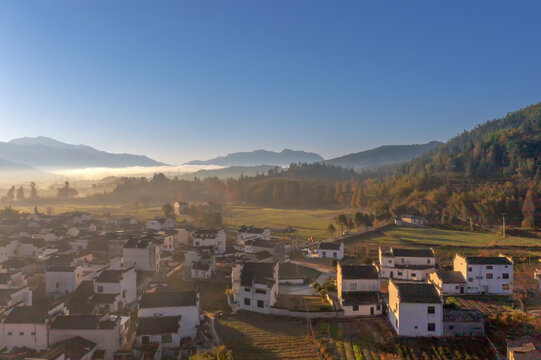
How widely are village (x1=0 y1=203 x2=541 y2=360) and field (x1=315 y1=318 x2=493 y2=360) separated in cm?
49

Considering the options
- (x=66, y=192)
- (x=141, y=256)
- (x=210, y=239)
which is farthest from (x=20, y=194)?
(x=141, y=256)

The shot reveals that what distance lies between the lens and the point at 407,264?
23750 mm

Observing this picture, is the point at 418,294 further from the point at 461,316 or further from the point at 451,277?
the point at 451,277

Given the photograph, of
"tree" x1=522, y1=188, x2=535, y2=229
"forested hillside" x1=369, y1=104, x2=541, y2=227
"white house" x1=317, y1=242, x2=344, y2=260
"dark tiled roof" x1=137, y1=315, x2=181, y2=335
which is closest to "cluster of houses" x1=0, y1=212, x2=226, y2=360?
"dark tiled roof" x1=137, y1=315, x2=181, y2=335

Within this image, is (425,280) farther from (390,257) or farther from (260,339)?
(260,339)

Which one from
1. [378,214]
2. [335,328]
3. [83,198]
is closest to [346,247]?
[378,214]

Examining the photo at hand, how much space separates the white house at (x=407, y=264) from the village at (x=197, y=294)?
0.06m

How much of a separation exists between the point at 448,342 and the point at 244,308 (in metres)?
9.19

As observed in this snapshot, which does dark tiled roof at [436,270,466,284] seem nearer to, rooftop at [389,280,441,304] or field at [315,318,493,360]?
rooftop at [389,280,441,304]

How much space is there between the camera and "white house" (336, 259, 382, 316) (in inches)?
674

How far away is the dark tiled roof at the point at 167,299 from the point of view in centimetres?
1537

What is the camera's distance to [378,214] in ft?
150

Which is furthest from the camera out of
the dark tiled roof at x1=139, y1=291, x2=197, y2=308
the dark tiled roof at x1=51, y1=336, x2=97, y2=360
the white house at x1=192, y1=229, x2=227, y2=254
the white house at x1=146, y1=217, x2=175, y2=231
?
the white house at x1=146, y1=217, x2=175, y2=231

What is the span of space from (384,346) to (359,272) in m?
4.93
